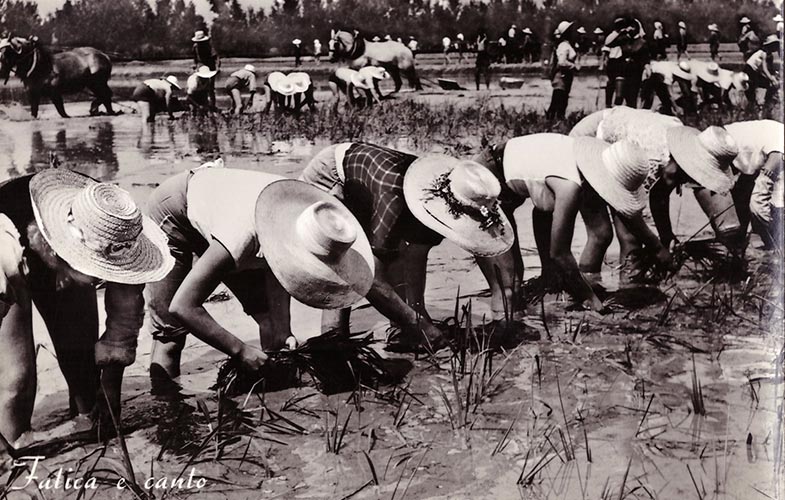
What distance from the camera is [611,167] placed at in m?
4.60

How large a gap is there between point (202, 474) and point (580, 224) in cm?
223

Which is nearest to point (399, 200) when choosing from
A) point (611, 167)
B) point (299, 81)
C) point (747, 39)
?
point (299, 81)

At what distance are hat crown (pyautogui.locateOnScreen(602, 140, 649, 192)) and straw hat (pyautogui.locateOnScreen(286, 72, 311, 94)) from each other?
144 centimetres

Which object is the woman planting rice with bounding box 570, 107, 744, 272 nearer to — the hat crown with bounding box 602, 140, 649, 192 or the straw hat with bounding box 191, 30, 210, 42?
the hat crown with bounding box 602, 140, 649, 192

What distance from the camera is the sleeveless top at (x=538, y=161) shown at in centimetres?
458

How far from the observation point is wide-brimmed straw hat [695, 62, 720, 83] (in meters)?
4.63

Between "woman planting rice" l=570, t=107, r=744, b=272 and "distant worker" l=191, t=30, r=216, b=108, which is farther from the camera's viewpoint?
"woman planting rice" l=570, t=107, r=744, b=272

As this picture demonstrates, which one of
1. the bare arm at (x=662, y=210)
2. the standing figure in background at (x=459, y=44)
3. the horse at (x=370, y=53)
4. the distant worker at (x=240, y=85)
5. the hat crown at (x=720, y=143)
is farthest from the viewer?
the bare arm at (x=662, y=210)

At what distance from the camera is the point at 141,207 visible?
3.77m

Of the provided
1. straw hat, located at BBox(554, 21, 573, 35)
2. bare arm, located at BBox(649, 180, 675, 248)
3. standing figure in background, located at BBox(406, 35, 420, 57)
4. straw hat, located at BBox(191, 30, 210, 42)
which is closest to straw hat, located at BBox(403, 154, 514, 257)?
standing figure in background, located at BBox(406, 35, 420, 57)

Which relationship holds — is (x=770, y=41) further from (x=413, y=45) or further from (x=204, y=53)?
(x=204, y=53)

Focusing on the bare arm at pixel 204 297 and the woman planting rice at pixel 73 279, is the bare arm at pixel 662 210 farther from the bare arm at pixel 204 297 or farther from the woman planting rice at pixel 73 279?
the woman planting rice at pixel 73 279

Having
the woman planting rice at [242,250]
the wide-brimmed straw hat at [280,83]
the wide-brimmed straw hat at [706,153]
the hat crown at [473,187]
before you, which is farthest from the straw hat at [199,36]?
the wide-brimmed straw hat at [706,153]

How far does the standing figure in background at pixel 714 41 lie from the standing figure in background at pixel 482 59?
1018 millimetres
